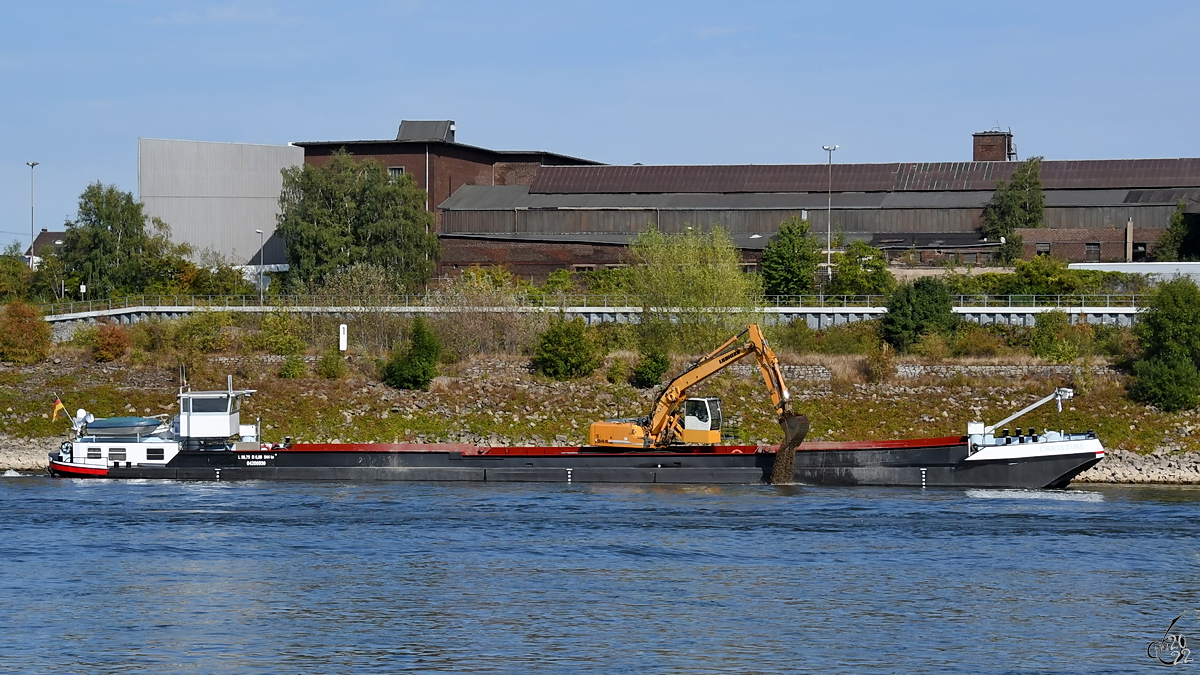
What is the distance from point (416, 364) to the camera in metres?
67.4

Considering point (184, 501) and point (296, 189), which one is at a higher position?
point (296, 189)

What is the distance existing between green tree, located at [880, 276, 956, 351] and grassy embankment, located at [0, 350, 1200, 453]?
11.9 feet

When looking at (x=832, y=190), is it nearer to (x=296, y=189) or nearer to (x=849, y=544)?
(x=296, y=189)

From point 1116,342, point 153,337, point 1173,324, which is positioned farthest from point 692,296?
point 153,337

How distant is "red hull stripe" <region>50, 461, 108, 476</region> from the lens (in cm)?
5166

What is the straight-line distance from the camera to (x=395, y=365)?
222 ft

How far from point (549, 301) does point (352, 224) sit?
16035 mm

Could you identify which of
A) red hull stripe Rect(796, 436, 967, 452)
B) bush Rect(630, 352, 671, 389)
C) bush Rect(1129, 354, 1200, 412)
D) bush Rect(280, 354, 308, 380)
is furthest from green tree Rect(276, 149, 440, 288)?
red hull stripe Rect(796, 436, 967, 452)

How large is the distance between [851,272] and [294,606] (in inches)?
2305

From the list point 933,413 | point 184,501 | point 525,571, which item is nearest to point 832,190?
point 933,413

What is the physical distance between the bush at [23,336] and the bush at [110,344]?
8.35ft

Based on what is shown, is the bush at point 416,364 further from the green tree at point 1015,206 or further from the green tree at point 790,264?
the green tree at point 1015,206

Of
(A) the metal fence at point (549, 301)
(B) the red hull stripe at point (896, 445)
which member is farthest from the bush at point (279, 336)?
(B) the red hull stripe at point (896, 445)

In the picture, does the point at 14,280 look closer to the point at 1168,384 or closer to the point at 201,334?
the point at 201,334
